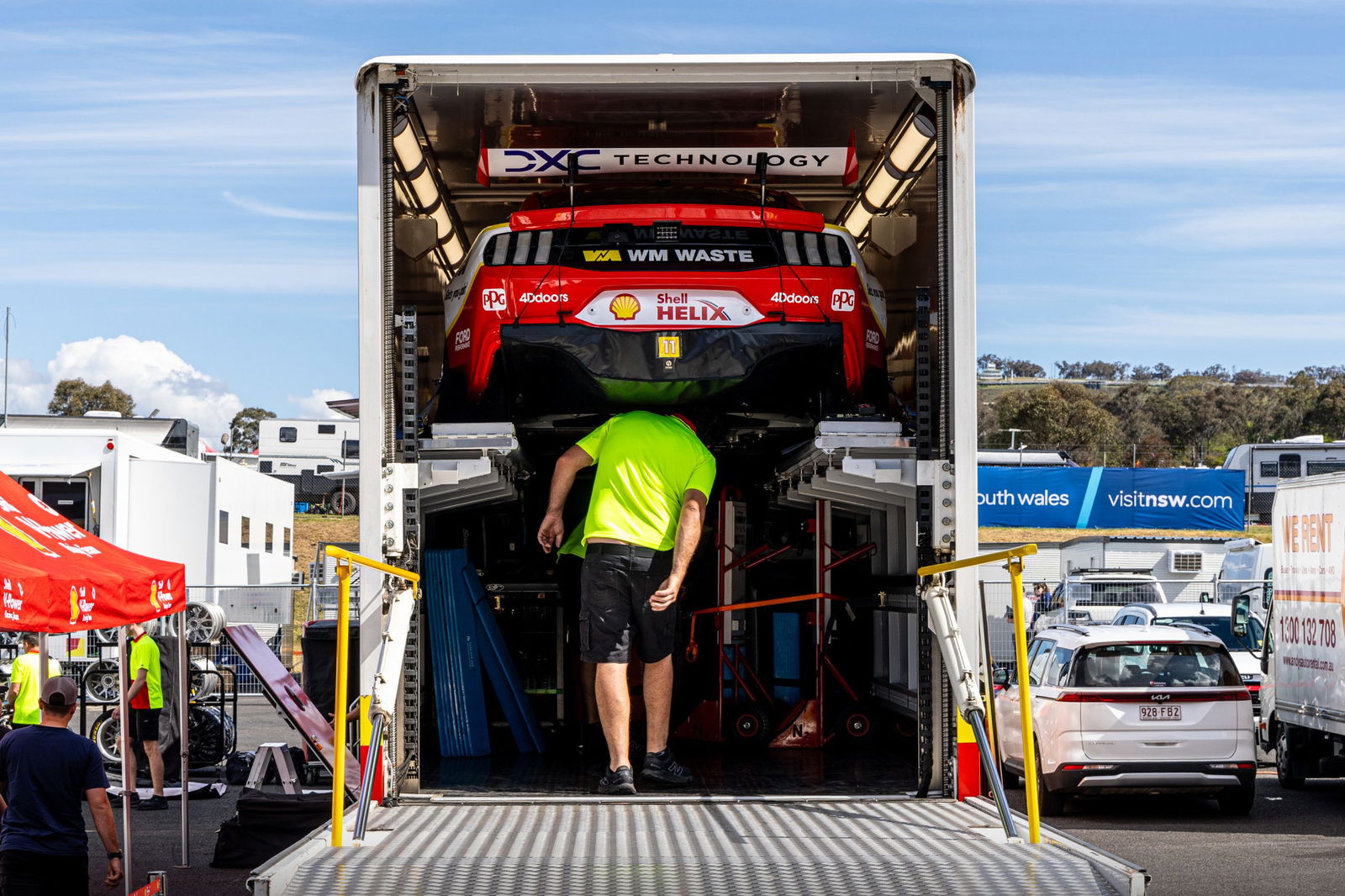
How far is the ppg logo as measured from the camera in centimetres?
732

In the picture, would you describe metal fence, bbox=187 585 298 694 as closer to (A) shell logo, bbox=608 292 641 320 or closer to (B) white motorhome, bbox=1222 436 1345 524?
(A) shell logo, bbox=608 292 641 320

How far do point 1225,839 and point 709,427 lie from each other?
5331mm

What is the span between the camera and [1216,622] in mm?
18281

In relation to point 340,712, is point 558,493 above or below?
above

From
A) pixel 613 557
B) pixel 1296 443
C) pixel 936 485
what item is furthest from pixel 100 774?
pixel 1296 443

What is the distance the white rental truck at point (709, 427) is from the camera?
4.90m

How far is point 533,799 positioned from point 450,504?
1746 mm

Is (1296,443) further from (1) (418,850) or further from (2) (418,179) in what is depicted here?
(1) (418,850)

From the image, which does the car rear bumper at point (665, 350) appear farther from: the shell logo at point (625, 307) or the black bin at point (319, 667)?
the black bin at point (319, 667)

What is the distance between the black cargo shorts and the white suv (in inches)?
238

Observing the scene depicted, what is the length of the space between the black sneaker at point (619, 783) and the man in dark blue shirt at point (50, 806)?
2388 millimetres

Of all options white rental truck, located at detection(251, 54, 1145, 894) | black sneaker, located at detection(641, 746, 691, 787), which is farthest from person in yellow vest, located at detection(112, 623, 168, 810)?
black sneaker, located at detection(641, 746, 691, 787)

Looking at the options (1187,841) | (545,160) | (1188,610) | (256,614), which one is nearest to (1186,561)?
(1188,610)

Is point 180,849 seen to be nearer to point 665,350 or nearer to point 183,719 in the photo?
point 183,719
